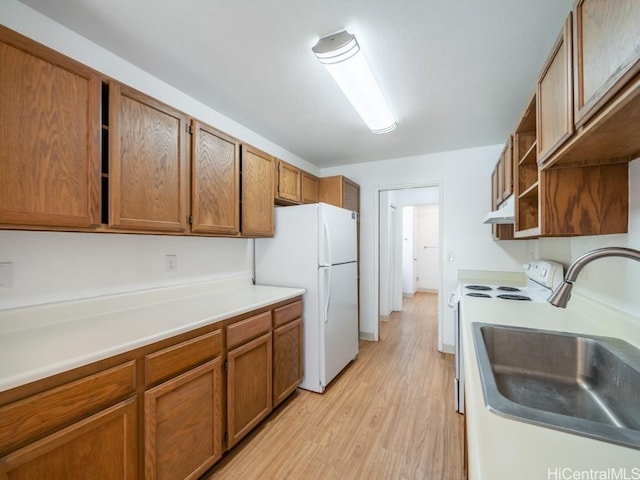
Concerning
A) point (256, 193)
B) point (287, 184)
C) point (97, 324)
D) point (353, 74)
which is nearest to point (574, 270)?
point (353, 74)

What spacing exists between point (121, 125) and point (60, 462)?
1.42m

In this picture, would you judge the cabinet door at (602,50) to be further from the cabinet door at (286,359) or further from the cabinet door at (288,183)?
the cabinet door at (288,183)

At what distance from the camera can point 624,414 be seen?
2.77 feet

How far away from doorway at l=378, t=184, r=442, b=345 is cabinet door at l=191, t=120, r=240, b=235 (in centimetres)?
214

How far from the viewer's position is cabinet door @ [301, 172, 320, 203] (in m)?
3.03

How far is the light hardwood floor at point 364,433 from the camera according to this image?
1583 mm

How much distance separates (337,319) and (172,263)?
1.49m

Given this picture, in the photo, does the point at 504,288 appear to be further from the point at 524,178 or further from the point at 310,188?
the point at 310,188

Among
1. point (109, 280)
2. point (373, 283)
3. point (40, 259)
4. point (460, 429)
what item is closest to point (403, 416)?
point (460, 429)

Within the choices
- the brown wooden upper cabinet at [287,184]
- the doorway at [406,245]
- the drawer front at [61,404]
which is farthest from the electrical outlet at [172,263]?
the doorway at [406,245]

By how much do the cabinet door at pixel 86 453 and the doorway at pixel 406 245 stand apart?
3078 millimetres

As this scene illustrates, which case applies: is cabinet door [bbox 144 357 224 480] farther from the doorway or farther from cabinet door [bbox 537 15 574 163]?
the doorway

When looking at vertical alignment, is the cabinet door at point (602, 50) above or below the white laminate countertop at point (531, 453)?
above

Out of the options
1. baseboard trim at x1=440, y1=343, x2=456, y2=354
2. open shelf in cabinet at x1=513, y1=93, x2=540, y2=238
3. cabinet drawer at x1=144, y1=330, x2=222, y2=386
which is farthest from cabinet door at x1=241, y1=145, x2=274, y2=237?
baseboard trim at x1=440, y1=343, x2=456, y2=354
